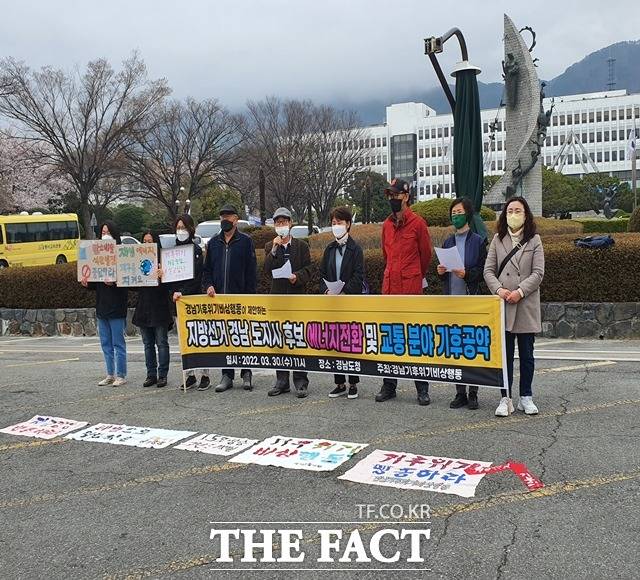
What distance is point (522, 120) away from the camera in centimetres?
2853

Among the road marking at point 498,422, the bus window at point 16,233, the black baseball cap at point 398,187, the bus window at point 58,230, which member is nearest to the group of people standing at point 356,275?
the black baseball cap at point 398,187

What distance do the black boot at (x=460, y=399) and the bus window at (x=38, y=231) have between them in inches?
1320

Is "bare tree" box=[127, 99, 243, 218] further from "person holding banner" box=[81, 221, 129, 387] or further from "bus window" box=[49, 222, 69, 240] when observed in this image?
"person holding banner" box=[81, 221, 129, 387]

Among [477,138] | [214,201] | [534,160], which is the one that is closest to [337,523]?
[477,138]

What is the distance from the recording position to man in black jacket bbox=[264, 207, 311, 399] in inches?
279

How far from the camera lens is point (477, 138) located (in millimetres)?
12211

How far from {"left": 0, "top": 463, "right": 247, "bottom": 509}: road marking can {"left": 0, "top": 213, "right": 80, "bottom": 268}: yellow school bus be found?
31.3m

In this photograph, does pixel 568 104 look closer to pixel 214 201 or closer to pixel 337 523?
pixel 214 201

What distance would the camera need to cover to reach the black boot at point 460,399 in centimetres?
639

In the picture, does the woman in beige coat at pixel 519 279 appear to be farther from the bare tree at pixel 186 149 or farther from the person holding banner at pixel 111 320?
the bare tree at pixel 186 149

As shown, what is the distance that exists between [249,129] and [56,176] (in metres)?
12.2

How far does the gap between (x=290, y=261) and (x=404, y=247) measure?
133cm

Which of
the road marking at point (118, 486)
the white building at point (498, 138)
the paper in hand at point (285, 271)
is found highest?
the white building at point (498, 138)

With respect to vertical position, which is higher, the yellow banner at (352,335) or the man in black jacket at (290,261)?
the man in black jacket at (290,261)
